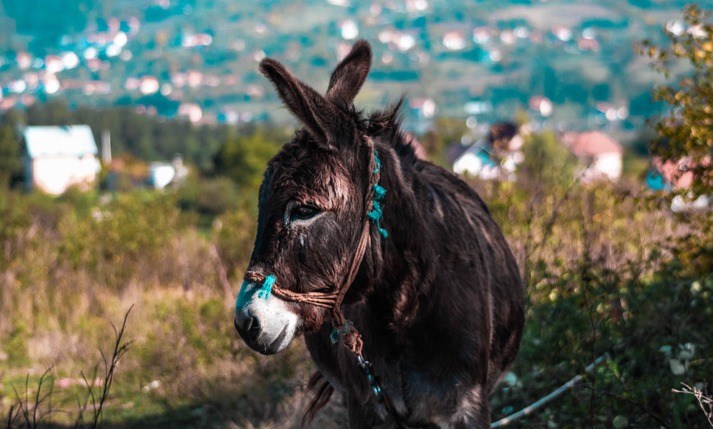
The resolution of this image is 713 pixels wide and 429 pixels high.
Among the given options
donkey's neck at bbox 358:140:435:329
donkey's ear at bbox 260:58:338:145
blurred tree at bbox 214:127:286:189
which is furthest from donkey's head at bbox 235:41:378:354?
blurred tree at bbox 214:127:286:189

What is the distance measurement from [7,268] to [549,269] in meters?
9.57

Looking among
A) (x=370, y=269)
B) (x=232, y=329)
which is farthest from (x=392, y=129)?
(x=232, y=329)

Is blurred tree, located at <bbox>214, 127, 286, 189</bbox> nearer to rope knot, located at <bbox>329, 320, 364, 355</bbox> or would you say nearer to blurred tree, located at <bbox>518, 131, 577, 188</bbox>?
blurred tree, located at <bbox>518, 131, 577, 188</bbox>

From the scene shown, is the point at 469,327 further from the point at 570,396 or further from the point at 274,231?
the point at 570,396

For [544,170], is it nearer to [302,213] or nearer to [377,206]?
[377,206]

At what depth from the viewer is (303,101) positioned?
346 centimetres

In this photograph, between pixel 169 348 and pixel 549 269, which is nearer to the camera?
pixel 549 269

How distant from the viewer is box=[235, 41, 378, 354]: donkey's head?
3.42 meters

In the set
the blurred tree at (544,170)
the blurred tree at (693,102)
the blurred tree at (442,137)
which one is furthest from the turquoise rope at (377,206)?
the blurred tree at (442,137)

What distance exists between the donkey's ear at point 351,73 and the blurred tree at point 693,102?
11.4ft

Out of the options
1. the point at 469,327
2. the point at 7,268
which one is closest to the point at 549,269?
the point at 469,327

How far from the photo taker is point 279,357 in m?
8.58

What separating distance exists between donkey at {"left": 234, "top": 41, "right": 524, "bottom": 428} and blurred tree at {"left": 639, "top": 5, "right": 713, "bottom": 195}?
9.97ft

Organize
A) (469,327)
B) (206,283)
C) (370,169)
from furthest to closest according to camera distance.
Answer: (206,283), (469,327), (370,169)
